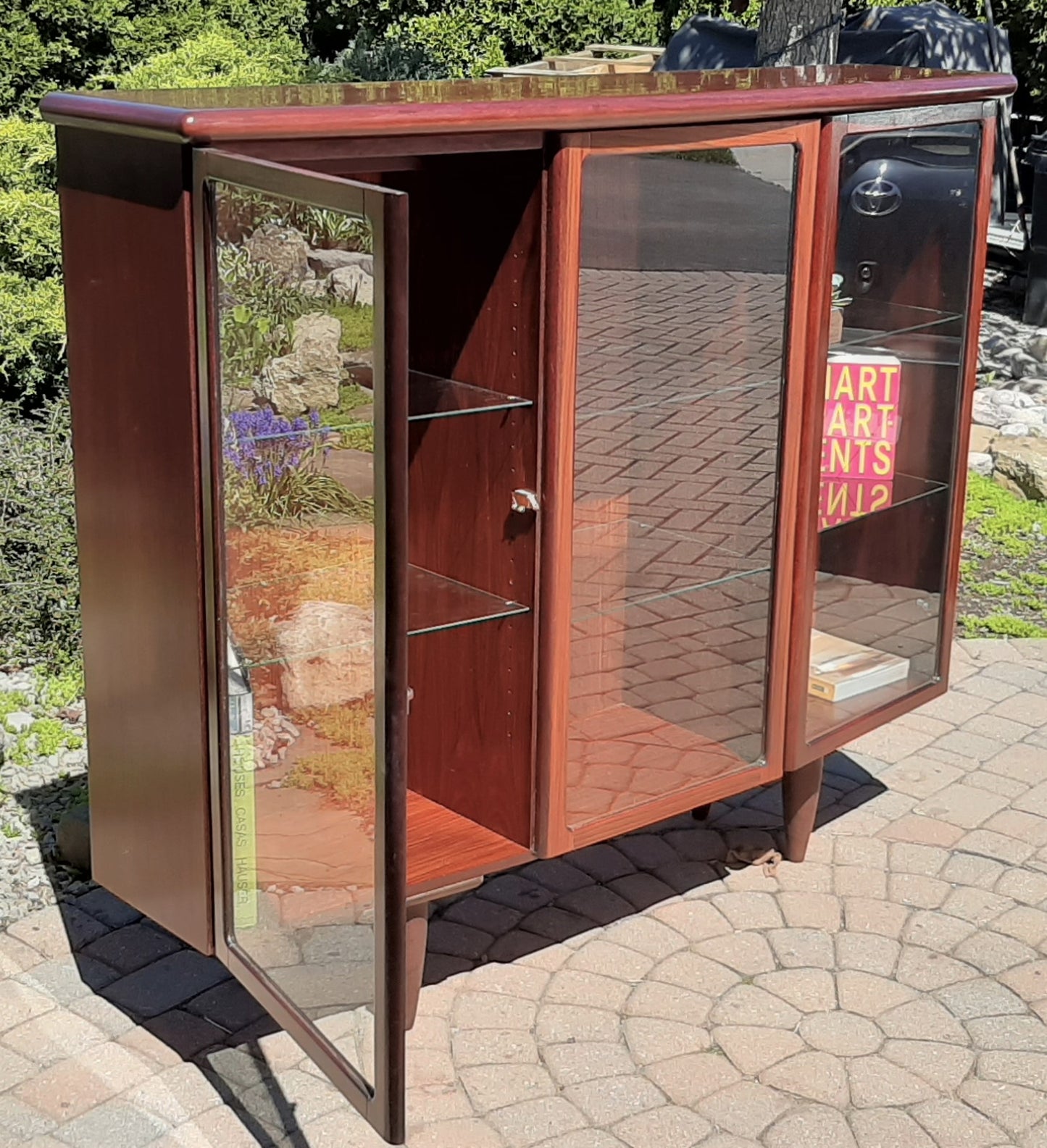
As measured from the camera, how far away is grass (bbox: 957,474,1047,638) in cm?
638

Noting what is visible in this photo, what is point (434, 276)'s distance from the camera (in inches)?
143

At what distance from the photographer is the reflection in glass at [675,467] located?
3.55m

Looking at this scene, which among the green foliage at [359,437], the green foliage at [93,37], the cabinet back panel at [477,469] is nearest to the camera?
the green foliage at [359,437]

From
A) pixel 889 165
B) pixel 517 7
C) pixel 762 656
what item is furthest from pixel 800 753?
pixel 517 7

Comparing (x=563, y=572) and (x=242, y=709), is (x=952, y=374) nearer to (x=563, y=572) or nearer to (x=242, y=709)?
(x=563, y=572)

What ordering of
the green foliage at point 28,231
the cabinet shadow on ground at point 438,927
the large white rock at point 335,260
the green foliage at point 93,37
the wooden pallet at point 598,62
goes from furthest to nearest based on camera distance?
the wooden pallet at point 598,62 < the green foliage at point 93,37 < the green foliage at point 28,231 < the cabinet shadow on ground at point 438,927 < the large white rock at point 335,260

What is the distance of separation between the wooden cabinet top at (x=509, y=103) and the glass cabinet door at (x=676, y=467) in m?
0.10

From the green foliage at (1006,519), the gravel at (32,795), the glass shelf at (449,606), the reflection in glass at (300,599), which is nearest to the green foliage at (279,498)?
the reflection in glass at (300,599)

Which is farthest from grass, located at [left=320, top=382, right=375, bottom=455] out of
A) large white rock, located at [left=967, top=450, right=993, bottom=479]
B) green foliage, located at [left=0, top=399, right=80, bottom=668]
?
large white rock, located at [left=967, top=450, right=993, bottom=479]

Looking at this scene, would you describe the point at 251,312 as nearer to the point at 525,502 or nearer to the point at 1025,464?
the point at 525,502

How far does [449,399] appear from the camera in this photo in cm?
355

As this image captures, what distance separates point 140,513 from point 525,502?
832 millimetres

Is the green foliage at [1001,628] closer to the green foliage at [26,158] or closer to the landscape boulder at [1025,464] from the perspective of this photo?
the landscape boulder at [1025,464]

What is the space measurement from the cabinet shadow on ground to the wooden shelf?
491 mm
